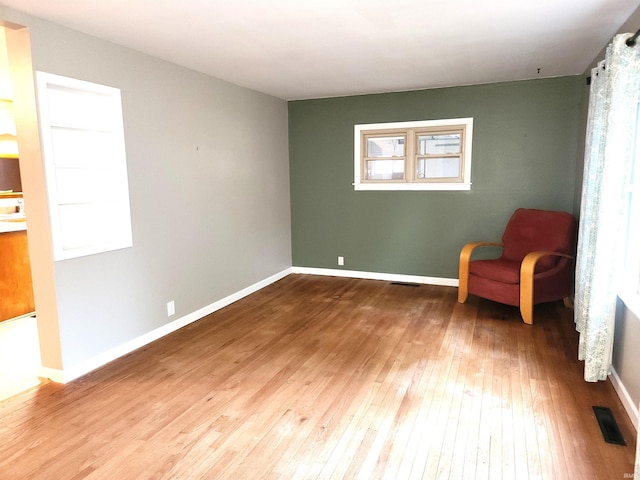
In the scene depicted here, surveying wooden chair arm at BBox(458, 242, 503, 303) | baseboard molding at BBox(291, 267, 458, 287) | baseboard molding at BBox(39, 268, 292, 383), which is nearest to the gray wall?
baseboard molding at BBox(39, 268, 292, 383)

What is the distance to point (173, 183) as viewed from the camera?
3.73m

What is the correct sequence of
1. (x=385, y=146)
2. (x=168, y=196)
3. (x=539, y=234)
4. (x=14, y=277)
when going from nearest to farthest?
(x=168, y=196) → (x=14, y=277) → (x=539, y=234) → (x=385, y=146)

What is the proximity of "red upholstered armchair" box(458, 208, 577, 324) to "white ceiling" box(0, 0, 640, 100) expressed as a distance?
1522mm

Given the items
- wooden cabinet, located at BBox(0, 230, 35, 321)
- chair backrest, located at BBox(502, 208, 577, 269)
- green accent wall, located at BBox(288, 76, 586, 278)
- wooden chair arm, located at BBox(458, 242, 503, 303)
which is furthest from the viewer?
green accent wall, located at BBox(288, 76, 586, 278)

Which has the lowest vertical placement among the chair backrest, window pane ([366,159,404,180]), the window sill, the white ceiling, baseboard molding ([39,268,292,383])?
baseboard molding ([39,268,292,383])

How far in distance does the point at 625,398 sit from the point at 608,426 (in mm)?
292

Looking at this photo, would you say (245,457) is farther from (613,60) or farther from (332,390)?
(613,60)

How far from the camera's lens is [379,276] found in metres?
5.56

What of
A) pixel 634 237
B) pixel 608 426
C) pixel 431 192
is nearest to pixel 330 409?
pixel 608 426

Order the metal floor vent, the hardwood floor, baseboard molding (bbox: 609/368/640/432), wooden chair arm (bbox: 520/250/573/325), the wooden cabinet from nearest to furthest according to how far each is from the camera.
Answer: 1. the hardwood floor
2. the metal floor vent
3. baseboard molding (bbox: 609/368/640/432)
4. wooden chair arm (bbox: 520/250/573/325)
5. the wooden cabinet

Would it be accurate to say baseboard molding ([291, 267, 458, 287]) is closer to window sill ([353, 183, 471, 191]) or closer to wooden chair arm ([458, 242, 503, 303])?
wooden chair arm ([458, 242, 503, 303])

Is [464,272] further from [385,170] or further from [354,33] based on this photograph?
[354,33]

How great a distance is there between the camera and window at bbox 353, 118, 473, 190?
496cm

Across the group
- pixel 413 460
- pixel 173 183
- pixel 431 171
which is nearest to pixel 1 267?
pixel 173 183
